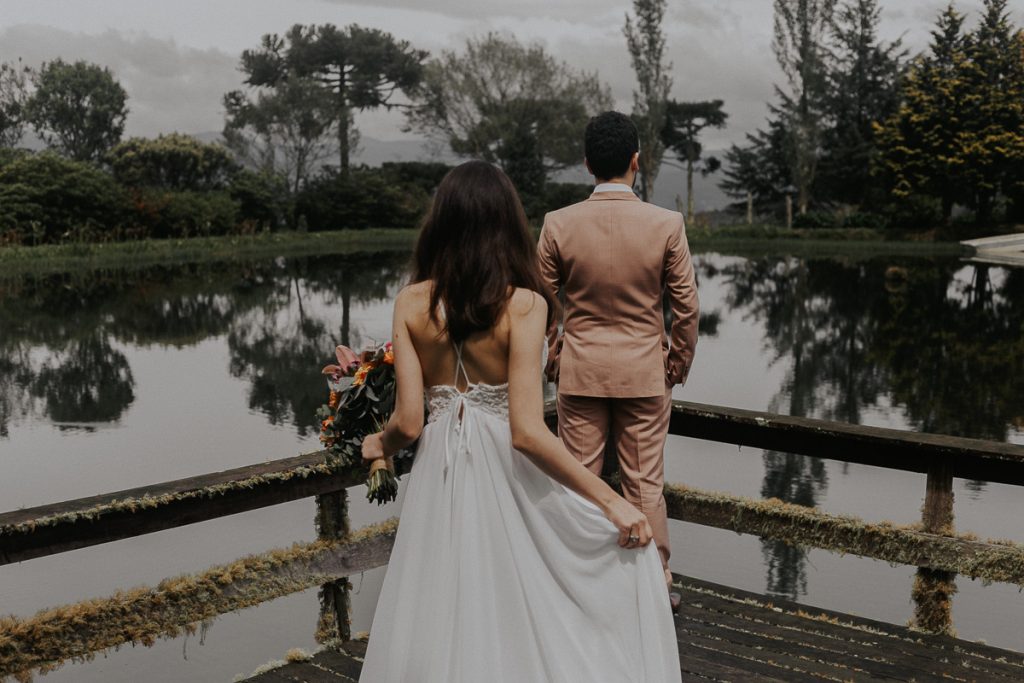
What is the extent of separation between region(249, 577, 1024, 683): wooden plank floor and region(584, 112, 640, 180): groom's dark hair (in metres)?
1.60

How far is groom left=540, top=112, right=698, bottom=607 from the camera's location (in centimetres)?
342

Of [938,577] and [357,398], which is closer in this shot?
[357,398]

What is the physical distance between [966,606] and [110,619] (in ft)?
13.3

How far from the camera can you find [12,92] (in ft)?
161

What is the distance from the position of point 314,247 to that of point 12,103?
2078 centimetres

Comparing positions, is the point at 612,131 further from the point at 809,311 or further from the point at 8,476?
the point at 809,311

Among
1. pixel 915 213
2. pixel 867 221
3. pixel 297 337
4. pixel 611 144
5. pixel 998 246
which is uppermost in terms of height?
pixel 915 213

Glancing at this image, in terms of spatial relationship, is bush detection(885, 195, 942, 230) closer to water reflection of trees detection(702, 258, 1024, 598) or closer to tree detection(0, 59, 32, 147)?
water reflection of trees detection(702, 258, 1024, 598)

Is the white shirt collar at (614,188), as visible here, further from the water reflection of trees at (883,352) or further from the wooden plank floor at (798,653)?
the water reflection of trees at (883,352)

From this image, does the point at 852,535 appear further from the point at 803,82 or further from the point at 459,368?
the point at 803,82

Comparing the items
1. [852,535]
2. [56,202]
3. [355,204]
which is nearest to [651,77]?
[355,204]

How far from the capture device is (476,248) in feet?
7.70

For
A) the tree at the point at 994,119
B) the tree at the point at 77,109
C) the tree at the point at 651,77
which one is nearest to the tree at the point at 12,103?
the tree at the point at 77,109

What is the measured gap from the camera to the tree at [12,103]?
158 ft
